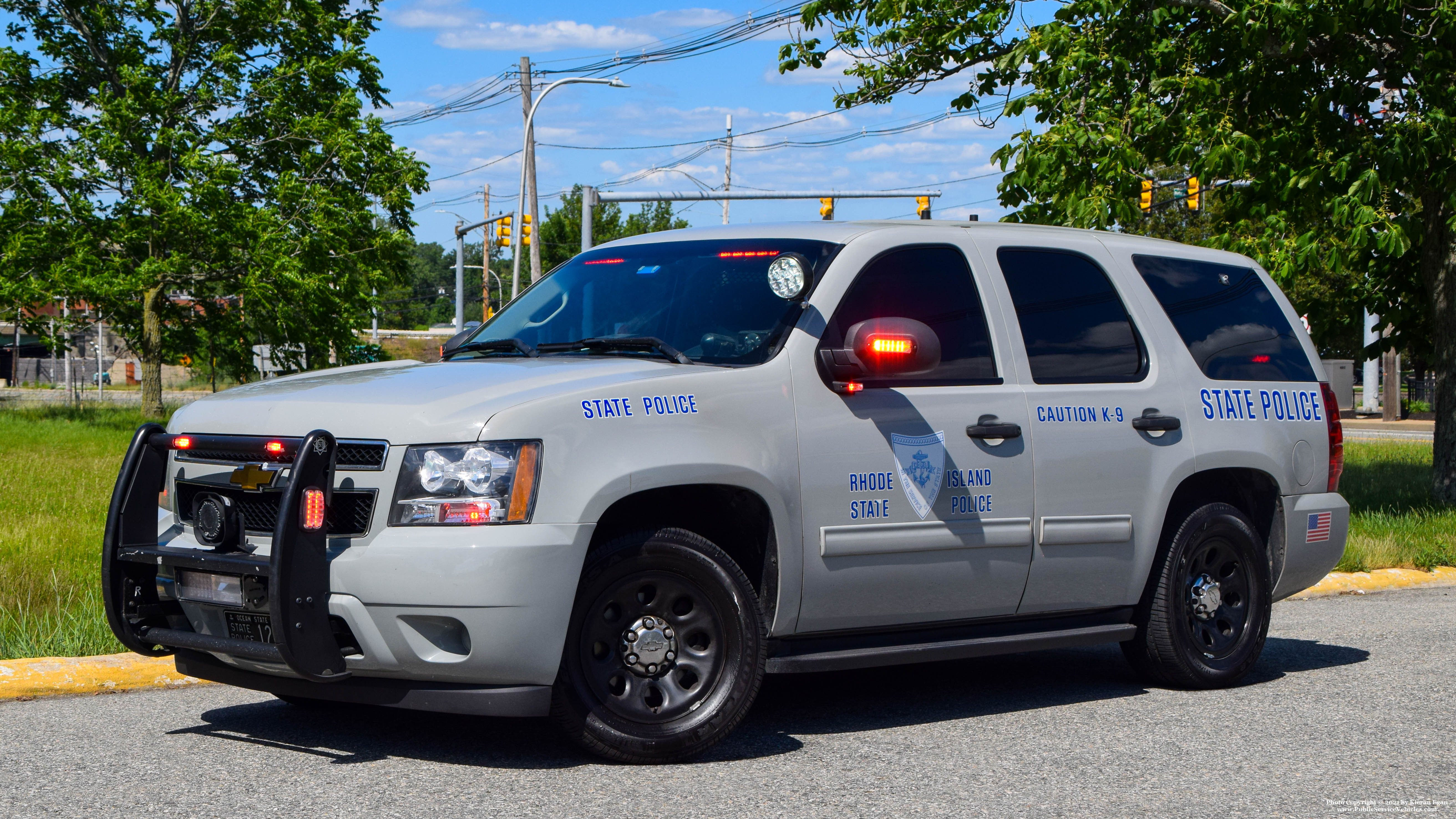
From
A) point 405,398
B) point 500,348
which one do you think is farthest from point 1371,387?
point 405,398

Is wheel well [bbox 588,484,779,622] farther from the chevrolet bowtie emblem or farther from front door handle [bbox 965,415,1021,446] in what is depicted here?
the chevrolet bowtie emblem

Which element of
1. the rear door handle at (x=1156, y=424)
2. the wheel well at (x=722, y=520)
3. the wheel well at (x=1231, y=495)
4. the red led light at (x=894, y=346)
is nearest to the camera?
the wheel well at (x=722, y=520)

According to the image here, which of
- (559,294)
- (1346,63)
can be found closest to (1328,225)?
(1346,63)

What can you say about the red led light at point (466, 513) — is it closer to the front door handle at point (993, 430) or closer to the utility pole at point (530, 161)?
the front door handle at point (993, 430)

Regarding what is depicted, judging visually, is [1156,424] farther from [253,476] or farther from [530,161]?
[530,161]

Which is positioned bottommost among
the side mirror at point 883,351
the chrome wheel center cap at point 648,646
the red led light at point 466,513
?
the chrome wheel center cap at point 648,646

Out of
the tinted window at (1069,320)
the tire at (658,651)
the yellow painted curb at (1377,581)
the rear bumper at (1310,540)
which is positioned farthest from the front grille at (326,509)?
the yellow painted curb at (1377,581)

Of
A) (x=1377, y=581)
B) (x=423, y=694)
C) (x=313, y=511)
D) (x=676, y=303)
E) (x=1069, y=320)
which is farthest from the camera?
(x=1377, y=581)

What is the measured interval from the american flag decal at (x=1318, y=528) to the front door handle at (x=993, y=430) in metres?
1.98

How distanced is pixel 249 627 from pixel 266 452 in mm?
561

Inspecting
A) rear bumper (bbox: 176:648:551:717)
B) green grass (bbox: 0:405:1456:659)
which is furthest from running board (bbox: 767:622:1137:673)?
green grass (bbox: 0:405:1456:659)

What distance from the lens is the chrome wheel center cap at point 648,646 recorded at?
4859mm

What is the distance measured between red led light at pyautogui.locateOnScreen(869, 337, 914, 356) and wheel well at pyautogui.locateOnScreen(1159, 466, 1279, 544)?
1.87 metres

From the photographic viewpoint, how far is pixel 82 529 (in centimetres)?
1058
